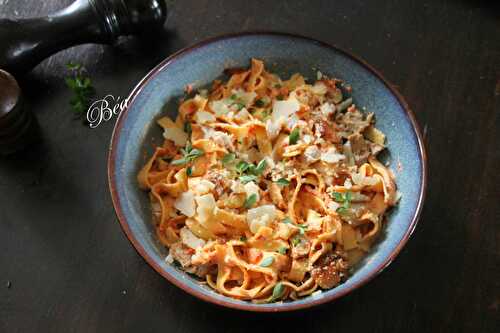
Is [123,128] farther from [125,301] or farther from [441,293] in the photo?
[441,293]

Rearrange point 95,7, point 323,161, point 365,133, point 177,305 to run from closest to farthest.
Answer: point 177,305 → point 323,161 → point 365,133 → point 95,7

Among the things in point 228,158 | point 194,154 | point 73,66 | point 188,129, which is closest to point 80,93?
point 73,66

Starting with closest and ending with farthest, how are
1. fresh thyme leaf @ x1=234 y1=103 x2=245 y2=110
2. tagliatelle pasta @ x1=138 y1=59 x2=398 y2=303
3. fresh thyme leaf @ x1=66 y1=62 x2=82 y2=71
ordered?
tagliatelle pasta @ x1=138 y1=59 x2=398 y2=303 → fresh thyme leaf @ x1=234 y1=103 x2=245 y2=110 → fresh thyme leaf @ x1=66 y1=62 x2=82 y2=71

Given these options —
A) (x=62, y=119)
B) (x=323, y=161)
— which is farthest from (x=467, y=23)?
(x=62, y=119)

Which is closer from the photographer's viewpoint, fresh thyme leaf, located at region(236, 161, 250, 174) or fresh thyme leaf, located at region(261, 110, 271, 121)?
fresh thyme leaf, located at region(236, 161, 250, 174)

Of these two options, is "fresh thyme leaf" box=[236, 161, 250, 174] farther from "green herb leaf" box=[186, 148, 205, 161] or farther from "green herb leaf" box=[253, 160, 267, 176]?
"green herb leaf" box=[186, 148, 205, 161]

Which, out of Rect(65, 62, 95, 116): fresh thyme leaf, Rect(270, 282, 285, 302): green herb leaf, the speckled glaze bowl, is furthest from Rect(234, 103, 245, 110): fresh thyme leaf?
Rect(270, 282, 285, 302): green herb leaf

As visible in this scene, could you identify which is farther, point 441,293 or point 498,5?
point 498,5

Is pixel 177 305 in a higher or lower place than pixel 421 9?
lower
